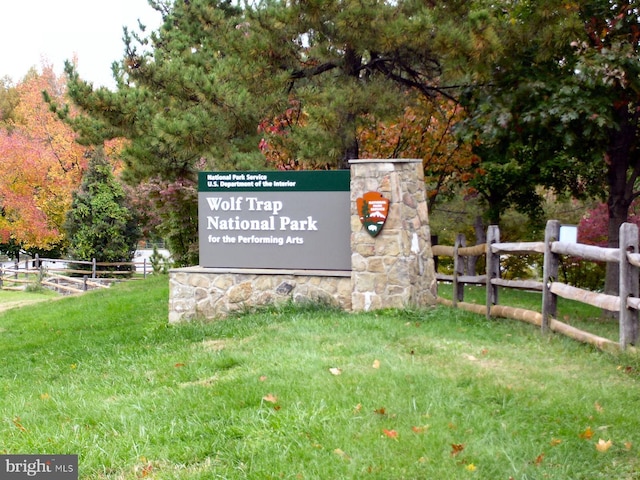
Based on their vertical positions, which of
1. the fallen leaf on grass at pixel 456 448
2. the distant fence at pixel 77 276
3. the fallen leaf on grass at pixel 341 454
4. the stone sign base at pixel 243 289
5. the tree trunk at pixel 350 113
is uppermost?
the tree trunk at pixel 350 113

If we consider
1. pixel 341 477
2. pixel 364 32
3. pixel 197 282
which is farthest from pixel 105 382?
pixel 364 32

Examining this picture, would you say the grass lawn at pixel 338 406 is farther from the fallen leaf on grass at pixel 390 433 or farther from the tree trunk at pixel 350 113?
the tree trunk at pixel 350 113

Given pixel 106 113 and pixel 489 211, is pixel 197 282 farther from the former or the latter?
pixel 489 211

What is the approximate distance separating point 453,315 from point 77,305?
9.58 meters

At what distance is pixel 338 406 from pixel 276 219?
18.4 ft

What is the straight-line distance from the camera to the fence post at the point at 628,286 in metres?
6.67

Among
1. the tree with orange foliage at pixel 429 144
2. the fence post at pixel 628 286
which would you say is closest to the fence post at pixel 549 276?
the fence post at pixel 628 286

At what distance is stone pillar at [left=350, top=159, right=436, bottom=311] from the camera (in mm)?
9398

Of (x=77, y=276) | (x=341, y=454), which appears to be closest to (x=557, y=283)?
(x=341, y=454)

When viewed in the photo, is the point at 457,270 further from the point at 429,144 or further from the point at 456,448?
the point at 429,144

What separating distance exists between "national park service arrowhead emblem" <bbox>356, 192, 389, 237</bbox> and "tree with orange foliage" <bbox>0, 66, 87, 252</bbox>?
24.9 metres

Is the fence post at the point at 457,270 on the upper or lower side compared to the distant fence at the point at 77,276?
upper

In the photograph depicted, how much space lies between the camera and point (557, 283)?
793cm
